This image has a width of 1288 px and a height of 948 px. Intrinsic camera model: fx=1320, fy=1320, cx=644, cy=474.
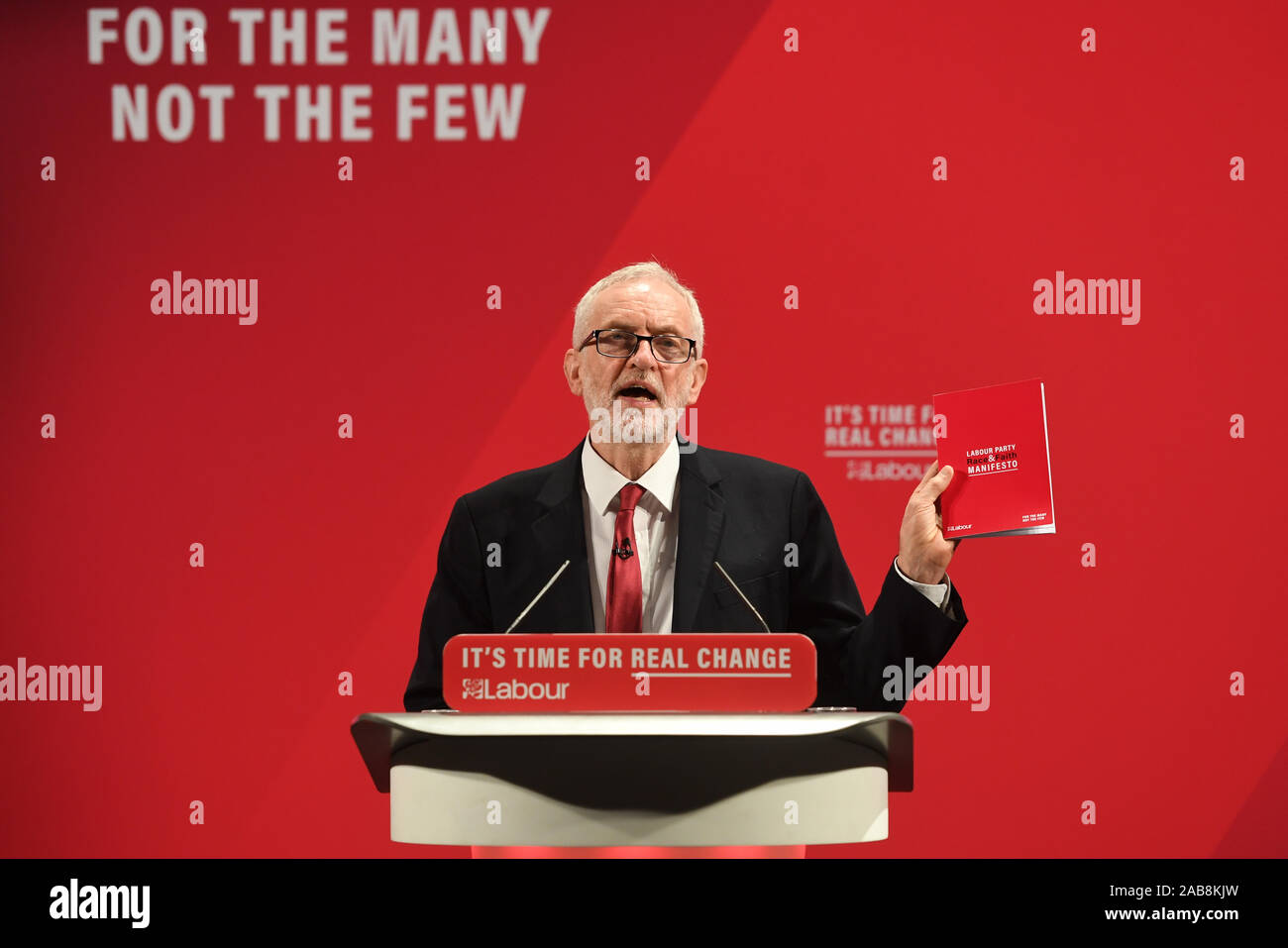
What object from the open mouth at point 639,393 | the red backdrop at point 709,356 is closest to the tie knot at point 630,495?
the open mouth at point 639,393

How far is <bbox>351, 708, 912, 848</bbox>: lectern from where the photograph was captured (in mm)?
1236

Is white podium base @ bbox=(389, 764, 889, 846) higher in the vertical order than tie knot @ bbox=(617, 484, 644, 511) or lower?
lower

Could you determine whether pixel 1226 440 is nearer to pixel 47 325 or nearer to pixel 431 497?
pixel 431 497

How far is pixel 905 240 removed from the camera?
315 cm

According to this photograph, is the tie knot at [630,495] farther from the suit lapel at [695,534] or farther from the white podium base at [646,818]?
the white podium base at [646,818]

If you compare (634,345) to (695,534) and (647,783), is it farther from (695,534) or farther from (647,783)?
(647,783)

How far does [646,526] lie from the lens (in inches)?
77.4

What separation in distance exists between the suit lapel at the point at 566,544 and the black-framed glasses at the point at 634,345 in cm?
22

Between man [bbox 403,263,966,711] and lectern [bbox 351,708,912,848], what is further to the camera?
man [bbox 403,263,966,711]

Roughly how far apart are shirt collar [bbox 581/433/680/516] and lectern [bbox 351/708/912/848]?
740mm

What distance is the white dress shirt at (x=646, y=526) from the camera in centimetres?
192

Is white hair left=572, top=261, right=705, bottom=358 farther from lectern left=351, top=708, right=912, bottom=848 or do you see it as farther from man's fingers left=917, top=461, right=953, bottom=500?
lectern left=351, top=708, right=912, bottom=848

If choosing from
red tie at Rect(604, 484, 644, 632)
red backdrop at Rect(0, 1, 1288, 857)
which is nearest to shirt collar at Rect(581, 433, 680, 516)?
red tie at Rect(604, 484, 644, 632)

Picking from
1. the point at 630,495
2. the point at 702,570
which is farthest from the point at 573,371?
the point at 702,570
